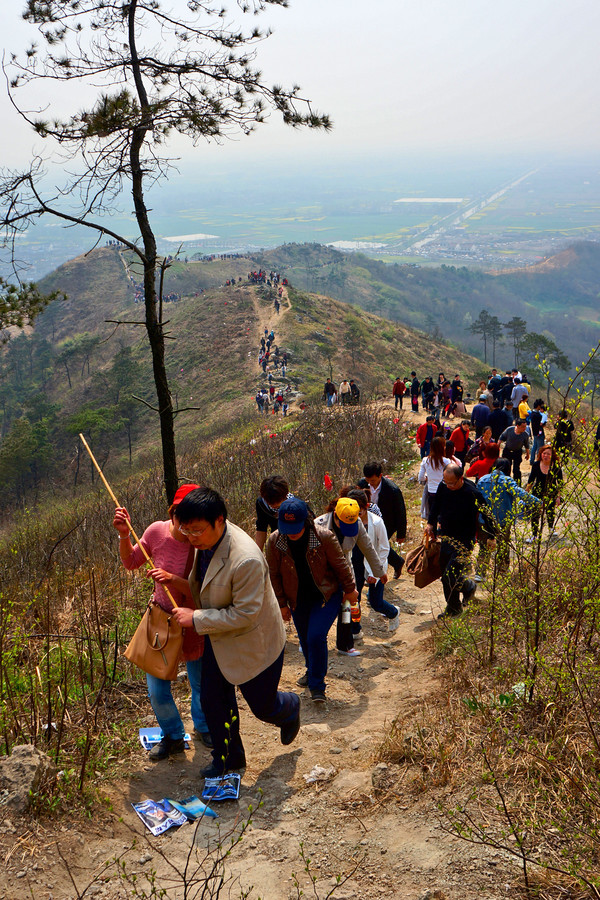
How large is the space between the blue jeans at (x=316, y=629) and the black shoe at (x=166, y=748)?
1025 millimetres

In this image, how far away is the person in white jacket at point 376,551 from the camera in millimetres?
5094

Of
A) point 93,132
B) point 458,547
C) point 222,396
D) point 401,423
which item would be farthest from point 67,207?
point 222,396

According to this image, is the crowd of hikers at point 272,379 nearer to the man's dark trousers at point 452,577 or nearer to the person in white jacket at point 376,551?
the person in white jacket at point 376,551

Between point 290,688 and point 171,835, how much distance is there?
185 cm

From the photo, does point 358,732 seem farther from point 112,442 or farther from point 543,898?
point 112,442

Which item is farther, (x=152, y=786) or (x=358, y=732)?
(x=358, y=732)

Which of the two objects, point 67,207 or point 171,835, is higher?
point 67,207

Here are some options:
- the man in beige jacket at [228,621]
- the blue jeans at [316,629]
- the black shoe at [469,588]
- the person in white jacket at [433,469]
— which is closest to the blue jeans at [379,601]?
the black shoe at [469,588]

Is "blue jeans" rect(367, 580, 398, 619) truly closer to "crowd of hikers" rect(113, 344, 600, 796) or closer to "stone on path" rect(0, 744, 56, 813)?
"crowd of hikers" rect(113, 344, 600, 796)

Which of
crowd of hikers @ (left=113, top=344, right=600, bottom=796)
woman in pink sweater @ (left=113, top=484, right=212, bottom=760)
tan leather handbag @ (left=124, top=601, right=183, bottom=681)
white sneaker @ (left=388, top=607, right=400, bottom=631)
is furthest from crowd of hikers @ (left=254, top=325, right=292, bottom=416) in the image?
tan leather handbag @ (left=124, top=601, right=183, bottom=681)

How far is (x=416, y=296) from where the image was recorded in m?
141

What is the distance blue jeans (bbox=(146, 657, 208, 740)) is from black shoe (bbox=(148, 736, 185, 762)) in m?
0.02

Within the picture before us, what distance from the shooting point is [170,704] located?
3447mm

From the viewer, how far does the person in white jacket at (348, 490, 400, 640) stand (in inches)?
201
